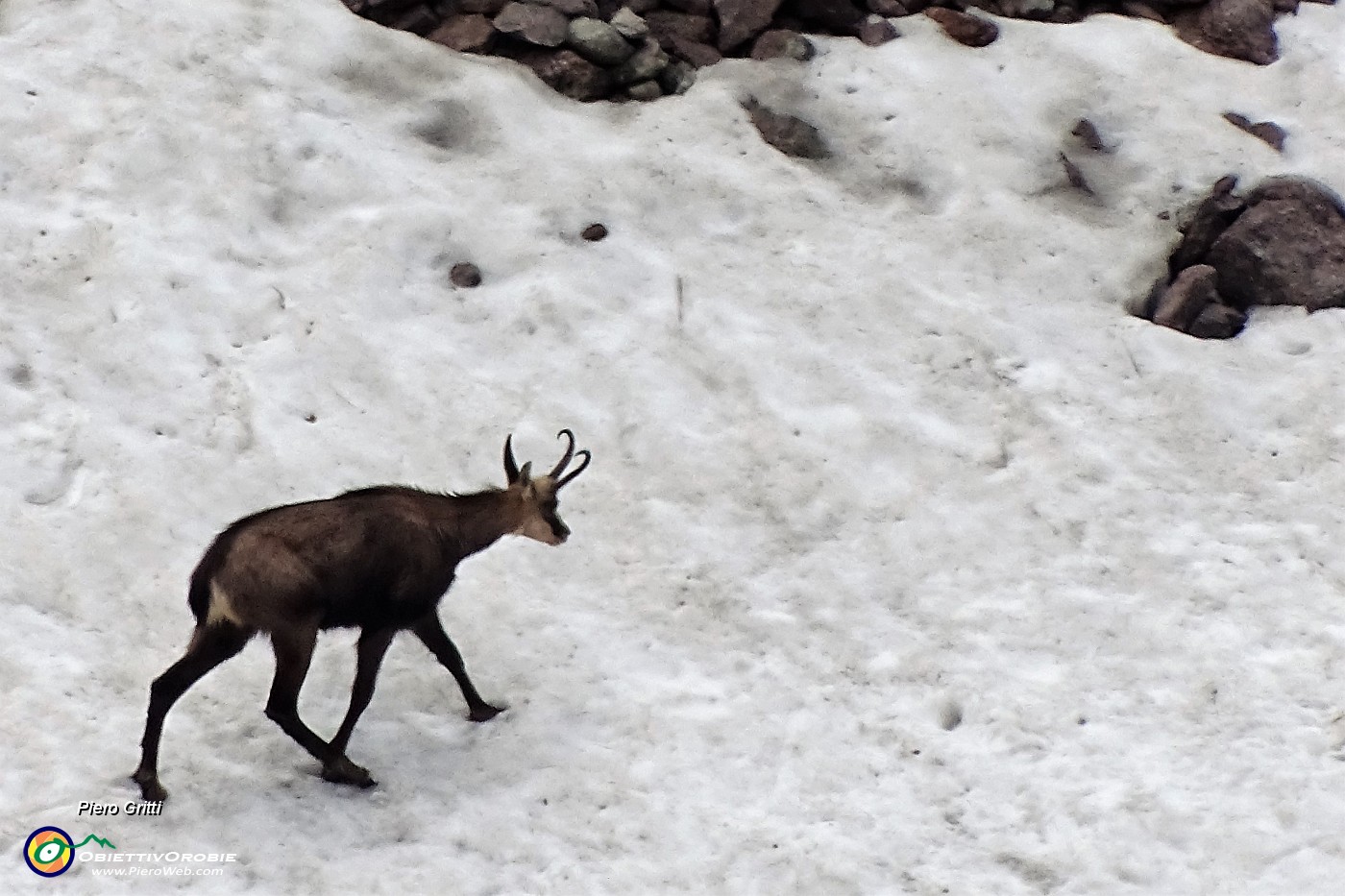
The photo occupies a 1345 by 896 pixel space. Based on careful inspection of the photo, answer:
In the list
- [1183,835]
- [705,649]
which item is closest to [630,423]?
[705,649]

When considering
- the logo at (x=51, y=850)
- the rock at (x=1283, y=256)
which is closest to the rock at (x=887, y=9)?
the rock at (x=1283, y=256)

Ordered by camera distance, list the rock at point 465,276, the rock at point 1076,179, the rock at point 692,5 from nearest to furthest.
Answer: the rock at point 465,276 → the rock at point 1076,179 → the rock at point 692,5

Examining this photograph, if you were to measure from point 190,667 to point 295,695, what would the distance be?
1.42ft

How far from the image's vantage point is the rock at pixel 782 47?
425 inches

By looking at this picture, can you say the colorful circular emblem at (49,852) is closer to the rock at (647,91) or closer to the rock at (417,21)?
the rock at (647,91)

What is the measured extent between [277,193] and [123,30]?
2074 millimetres

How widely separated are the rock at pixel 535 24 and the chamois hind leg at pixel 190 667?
6.23 meters

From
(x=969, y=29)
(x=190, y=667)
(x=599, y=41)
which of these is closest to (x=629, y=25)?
(x=599, y=41)

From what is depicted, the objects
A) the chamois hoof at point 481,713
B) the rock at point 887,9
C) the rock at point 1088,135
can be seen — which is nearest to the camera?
the chamois hoof at point 481,713

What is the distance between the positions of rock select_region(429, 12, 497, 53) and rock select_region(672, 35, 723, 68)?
1.41m

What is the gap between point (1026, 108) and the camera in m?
10.6

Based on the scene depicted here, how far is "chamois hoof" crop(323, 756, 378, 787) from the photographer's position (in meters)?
6.02

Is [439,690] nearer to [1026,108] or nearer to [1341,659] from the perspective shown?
[1341,659]

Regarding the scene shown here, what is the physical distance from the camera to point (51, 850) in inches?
214
